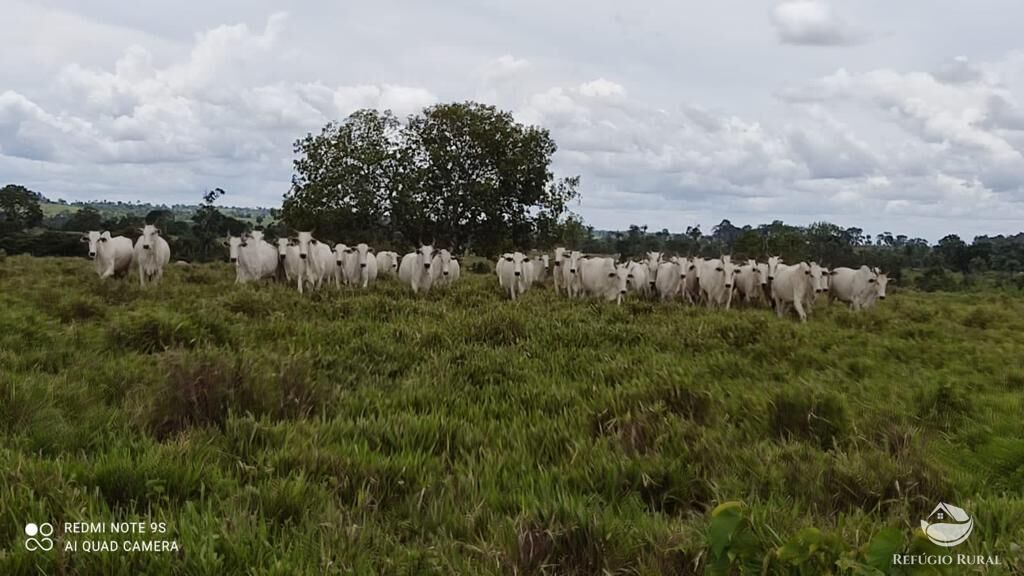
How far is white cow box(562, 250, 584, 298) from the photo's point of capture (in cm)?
2157

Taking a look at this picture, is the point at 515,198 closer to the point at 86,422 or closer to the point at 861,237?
the point at 86,422

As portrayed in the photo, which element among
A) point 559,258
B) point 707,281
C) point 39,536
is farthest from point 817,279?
point 39,536

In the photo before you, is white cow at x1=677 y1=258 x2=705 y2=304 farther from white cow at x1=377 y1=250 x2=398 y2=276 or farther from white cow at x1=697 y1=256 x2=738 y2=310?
white cow at x1=377 y1=250 x2=398 y2=276

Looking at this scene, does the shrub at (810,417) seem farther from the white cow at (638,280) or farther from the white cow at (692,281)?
the white cow at (638,280)

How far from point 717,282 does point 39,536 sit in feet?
61.5

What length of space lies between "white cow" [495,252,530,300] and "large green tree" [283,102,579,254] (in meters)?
14.9

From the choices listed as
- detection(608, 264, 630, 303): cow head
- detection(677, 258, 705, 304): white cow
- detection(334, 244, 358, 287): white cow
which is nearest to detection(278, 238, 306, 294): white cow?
detection(334, 244, 358, 287): white cow

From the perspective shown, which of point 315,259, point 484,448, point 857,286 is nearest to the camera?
point 484,448

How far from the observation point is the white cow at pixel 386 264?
26.7 meters

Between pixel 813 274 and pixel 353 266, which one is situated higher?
pixel 813 274

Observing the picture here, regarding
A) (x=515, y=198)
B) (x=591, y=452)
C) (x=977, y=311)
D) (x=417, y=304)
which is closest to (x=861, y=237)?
(x=515, y=198)

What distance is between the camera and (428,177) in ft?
120

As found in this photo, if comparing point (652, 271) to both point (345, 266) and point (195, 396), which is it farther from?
point (195, 396)

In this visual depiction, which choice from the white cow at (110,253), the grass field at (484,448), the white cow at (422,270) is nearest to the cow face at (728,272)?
the white cow at (422,270)
